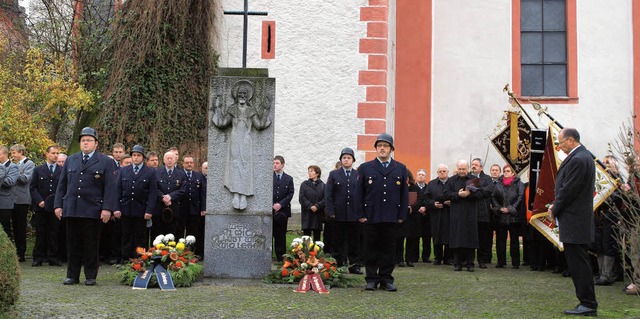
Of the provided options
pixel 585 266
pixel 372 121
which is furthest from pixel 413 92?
pixel 585 266

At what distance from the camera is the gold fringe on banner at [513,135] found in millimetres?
18047

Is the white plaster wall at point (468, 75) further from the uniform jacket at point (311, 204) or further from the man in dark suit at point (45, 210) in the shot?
the man in dark suit at point (45, 210)

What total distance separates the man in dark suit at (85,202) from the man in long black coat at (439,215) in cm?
596

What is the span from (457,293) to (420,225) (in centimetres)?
446

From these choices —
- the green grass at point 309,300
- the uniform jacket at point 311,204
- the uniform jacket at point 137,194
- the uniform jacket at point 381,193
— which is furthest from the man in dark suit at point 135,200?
the uniform jacket at point 381,193

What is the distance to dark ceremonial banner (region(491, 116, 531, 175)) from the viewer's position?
17.9 meters

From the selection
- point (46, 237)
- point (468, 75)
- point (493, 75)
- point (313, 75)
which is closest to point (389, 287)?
point (46, 237)

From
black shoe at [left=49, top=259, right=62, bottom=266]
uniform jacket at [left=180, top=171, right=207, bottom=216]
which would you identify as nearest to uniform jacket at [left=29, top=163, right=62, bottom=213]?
black shoe at [left=49, top=259, right=62, bottom=266]

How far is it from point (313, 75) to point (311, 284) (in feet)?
29.9

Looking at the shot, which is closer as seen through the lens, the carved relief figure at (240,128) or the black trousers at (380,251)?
the black trousers at (380,251)

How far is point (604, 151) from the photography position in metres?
20.3

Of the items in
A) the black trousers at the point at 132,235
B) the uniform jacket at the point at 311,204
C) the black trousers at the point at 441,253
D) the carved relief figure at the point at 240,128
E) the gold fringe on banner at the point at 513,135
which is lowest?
the black trousers at the point at 441,253

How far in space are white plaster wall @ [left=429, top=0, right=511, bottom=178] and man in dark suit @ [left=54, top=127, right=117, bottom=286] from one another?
11137mm

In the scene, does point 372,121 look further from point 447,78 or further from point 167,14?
point 167,14
